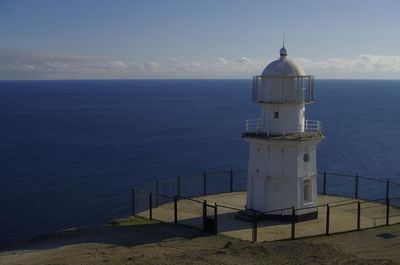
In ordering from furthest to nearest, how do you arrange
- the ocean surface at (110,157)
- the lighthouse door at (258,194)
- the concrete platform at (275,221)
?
the ocean surface at (110,157) < the lighthouse door at (258,194) < the concrete platform at (275,221)

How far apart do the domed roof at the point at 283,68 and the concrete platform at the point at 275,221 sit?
7439 millimetres

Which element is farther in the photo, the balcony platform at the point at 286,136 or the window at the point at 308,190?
the window at the point at 308,190

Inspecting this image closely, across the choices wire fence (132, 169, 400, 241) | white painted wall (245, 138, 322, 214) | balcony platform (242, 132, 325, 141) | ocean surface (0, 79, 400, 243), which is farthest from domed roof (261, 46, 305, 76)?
ocean surface (0, 79, 400, 243)

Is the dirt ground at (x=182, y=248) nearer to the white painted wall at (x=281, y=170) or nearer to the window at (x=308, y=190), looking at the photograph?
the white painted wall at (x=281, y=170)

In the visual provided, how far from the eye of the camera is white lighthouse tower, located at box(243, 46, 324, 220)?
987 inches

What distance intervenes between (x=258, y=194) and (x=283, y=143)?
3.33m

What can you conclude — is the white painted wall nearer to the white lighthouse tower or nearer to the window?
the white lighthouse tower

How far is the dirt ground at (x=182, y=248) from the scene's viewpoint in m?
18.0

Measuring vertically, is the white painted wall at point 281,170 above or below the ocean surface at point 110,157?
above

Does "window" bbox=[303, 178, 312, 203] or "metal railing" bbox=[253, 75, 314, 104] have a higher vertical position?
"metal railing" bbox=[253, 75, 314, 104]

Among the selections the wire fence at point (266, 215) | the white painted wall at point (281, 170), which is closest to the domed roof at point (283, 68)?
the white painted wall at point (281, 170)

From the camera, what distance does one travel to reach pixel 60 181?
50.4 m

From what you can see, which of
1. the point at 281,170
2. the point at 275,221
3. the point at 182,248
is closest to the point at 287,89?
the point at 281,170

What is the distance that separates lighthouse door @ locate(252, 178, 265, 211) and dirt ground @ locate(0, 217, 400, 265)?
12.8ft
